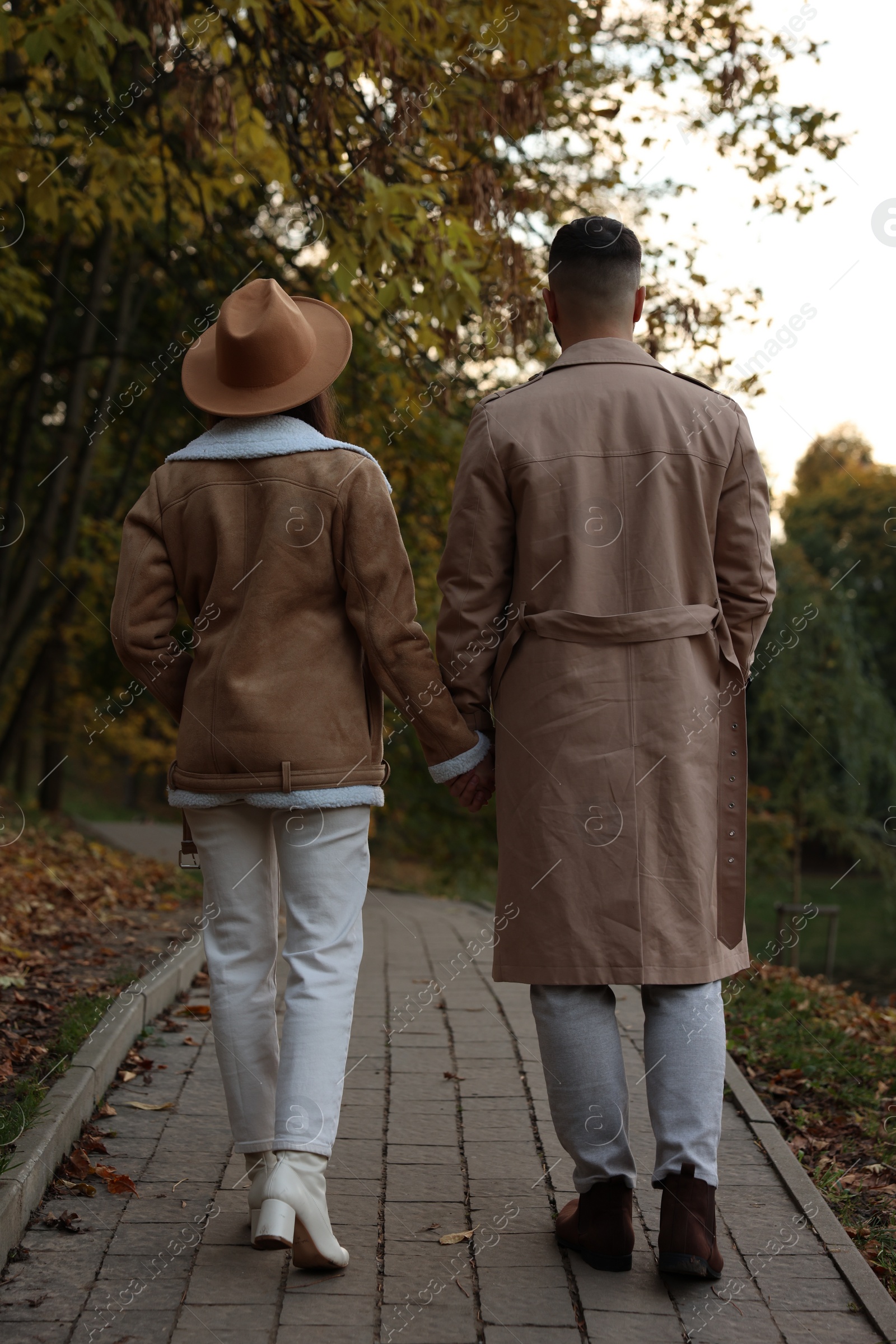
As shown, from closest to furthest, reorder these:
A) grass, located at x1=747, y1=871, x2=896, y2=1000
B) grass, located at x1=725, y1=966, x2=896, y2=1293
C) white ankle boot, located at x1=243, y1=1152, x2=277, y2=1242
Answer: white ankle boot, located at x1=243, y1=1152, x2=277, y2=1242 → grass, located at x1=725, y1=966, x2=896, y2=1293 → grass, located at x1=747, y1=871, x2=896, y2=1000

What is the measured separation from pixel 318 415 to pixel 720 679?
1.15 metres

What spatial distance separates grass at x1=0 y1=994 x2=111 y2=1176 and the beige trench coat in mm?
1318

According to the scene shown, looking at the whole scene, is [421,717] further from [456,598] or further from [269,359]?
[269,359]

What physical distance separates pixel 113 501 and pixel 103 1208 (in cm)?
1225

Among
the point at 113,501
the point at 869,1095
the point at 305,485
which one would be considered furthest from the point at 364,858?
the point at 113,501

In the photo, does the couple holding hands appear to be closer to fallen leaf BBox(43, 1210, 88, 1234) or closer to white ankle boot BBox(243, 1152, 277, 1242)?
white ankle boot BBox(243, 1152, 277, 1242)

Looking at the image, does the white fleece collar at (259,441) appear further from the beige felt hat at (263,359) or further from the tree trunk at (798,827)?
the tree trunk at (798,827)

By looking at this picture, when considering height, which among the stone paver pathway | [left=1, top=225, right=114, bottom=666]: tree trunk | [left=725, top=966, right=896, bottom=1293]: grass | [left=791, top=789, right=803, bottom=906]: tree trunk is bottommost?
[left=791, top=789, right=803, bottom=906]: tree trunk

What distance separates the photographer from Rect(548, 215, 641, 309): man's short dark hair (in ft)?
9.70

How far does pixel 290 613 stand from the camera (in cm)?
286

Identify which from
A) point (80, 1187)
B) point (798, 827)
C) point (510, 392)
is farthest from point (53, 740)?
point (510, 392)

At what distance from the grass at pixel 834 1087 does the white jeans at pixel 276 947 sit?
140 centimetres

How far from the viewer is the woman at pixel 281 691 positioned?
2.81 m

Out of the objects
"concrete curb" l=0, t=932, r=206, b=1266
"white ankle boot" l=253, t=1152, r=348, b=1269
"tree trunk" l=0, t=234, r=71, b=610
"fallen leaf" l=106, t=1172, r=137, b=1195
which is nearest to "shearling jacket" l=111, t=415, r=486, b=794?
"white ankle boot" l=253, t=1152, r=348, b=1269
